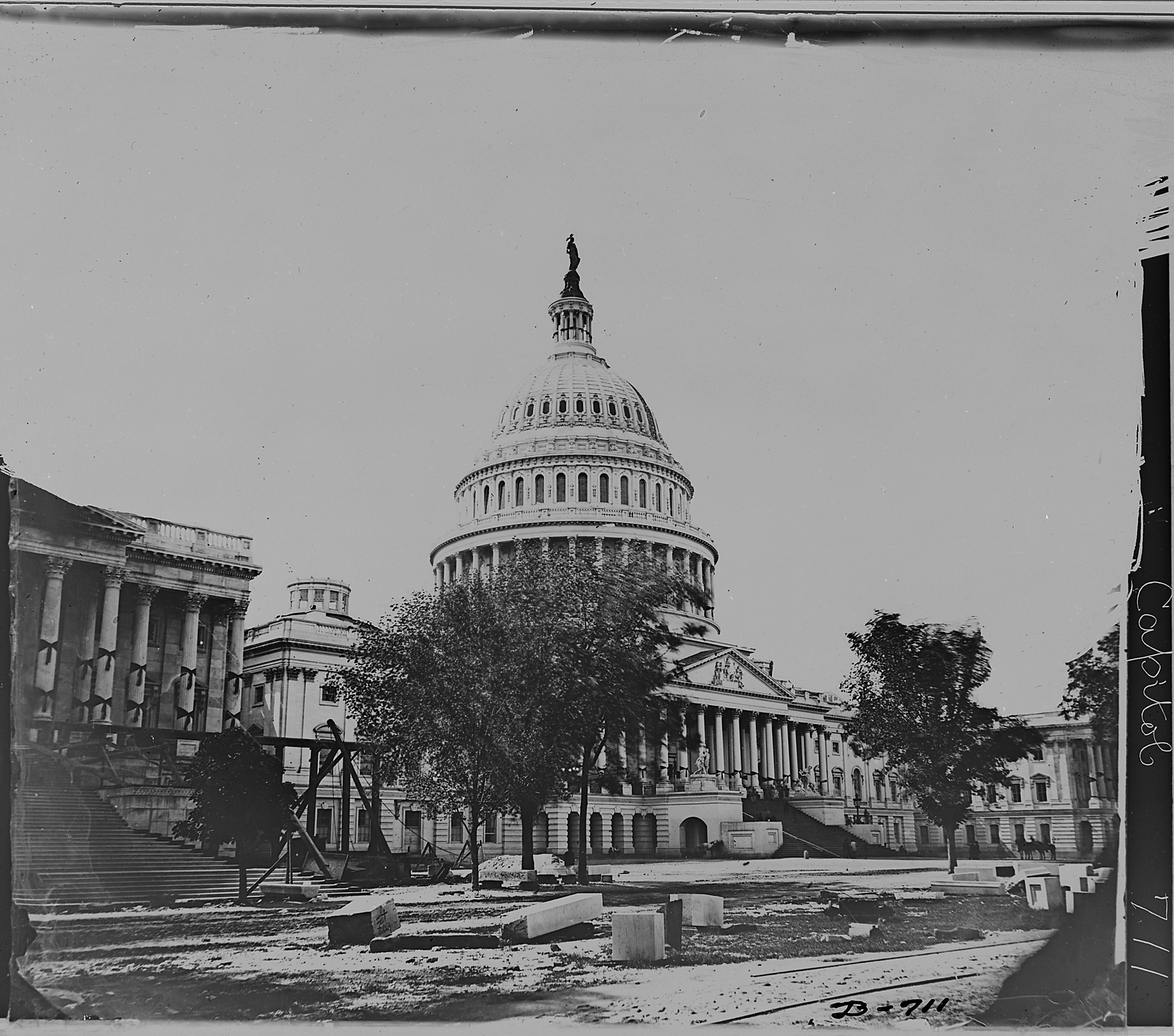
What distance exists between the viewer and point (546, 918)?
25.6 ft

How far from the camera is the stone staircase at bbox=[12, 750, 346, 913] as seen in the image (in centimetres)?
793

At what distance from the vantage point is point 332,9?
8289mm

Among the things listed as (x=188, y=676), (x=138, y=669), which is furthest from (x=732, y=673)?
(x=138, y=669)

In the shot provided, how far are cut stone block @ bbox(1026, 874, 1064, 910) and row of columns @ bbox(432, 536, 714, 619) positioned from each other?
11.0 ft

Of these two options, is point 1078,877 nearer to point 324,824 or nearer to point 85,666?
point 324,824

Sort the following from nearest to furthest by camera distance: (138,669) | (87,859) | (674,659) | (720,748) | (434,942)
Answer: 1. (434,942)
2. (87,859)
3. (138,669)
4. (674,659)
5. (720,748)

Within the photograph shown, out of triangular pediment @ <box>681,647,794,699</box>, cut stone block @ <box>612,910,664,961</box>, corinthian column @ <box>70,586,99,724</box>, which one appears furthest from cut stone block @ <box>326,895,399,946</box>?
triangular pediment @ <box>681,647,794,699</box>

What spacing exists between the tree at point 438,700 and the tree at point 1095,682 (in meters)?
4.61

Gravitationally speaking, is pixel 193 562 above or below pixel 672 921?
above

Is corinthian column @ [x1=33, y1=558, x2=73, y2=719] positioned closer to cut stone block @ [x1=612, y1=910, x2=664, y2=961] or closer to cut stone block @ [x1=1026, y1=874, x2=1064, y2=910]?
cut stone block @ [x1=612, y1=910, x2=664, y2=961]

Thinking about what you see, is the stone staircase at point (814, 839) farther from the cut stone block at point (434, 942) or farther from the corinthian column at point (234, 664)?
the corinthian column at point (234, 664)

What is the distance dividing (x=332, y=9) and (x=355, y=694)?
5.62 metres

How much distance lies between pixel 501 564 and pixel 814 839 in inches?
155

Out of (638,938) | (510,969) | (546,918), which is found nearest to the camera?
(510,969)
